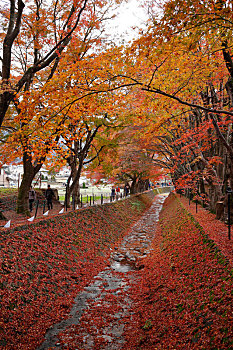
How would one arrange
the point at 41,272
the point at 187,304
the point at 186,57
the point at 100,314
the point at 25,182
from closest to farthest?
the point at 187,304, the point at 100,314, the point at 41,272, the point at 186,57, the point at 25,182

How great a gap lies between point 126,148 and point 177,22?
1848 centimetres

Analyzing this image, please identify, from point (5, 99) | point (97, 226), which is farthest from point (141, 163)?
point (5, 99)

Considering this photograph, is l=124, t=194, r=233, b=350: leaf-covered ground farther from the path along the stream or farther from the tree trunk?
the tree trunk

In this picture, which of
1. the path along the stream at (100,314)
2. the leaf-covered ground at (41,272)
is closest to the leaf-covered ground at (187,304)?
the path along the stream at (100,314)

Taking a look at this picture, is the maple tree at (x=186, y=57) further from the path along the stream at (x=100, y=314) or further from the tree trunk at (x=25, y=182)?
the tree trunk at (x=25, y=182)

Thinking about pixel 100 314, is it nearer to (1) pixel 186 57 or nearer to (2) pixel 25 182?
(1) pixel 186 57

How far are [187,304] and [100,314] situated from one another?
2003 mm

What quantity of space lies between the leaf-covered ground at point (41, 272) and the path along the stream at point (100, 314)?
0.76ft

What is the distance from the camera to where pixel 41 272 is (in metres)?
6.29

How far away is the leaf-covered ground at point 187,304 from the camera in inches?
140

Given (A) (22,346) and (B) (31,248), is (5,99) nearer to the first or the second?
(B) (31,248)

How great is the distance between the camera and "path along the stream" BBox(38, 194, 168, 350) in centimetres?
447

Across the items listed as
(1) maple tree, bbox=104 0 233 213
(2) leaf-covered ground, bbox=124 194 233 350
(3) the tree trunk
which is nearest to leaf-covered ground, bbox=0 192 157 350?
(2) leaf-covered ground, bbox=124 194 233 350

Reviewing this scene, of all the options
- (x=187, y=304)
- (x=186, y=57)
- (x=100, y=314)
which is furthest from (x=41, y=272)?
(x=186, y=57)
